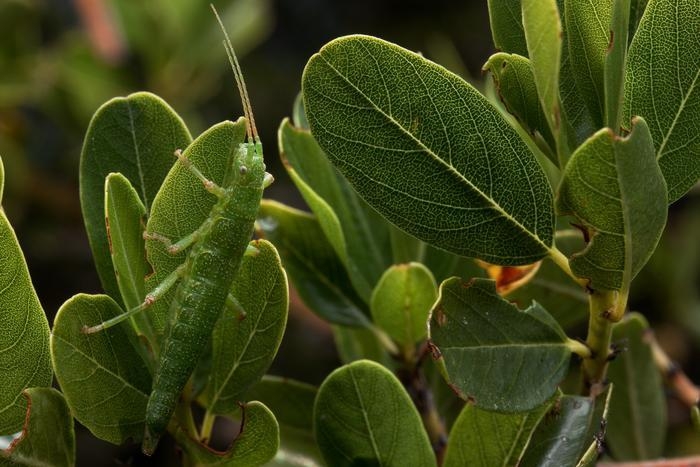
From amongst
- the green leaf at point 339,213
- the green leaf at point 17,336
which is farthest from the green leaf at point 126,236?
the green leaf at point 339,213

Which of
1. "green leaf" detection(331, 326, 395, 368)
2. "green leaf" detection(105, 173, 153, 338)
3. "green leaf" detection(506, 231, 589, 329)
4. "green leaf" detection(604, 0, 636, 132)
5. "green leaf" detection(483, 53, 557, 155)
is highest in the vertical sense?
"green leaf" detection(604, 0, 636, 132)

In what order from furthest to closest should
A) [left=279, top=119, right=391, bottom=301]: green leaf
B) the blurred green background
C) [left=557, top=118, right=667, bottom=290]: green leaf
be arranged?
the blurred green background → [left=279, top=119, right=391, bottom=301]: green leaf → [left=557, top=118, right=667, bottom=290]: green leaf

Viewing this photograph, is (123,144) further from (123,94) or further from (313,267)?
(123,94)

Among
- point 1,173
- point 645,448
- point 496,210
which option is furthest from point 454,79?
point 645,448

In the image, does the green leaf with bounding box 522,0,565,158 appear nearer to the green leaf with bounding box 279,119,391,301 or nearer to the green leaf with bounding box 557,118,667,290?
the green leaf with bounding box 557,118,667,290

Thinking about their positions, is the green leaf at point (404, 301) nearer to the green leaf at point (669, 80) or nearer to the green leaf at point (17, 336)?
the green leaf at point (669, 80)

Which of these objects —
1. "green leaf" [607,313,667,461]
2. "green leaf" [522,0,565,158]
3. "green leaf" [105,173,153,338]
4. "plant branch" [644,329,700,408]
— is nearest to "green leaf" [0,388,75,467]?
"green leaf" [105,173,153,338]

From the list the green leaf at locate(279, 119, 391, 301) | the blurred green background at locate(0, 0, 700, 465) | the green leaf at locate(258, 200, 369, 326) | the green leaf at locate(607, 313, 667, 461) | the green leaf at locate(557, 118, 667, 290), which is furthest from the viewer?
the blurred green background at locate(0, 0, 700, 465)
